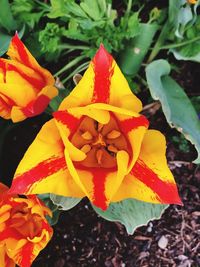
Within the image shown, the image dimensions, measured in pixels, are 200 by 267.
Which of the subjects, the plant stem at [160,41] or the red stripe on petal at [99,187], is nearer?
the red stripe on petal at [99,187]

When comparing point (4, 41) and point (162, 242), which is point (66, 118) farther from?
point (162, 242)

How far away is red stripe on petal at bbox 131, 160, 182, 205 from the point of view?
1096 millimetres

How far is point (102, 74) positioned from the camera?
108cm

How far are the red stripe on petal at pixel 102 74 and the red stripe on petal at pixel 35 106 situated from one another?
4.7 inches

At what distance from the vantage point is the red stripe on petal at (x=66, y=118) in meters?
1.07

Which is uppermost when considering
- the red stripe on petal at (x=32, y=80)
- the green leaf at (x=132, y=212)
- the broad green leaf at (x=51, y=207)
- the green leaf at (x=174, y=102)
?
the red stripe on petal at (x=32, y=80)

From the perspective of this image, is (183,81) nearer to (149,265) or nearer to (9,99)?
(149,265)

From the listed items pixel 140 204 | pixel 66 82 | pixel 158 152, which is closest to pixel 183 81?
pixel 66 82

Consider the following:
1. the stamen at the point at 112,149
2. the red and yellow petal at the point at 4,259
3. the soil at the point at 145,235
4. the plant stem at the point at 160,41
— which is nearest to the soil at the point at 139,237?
the soil at the point at 145,235

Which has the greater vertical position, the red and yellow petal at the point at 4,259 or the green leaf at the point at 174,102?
the green leaf at the point at 174,102

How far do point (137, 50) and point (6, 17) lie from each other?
307 millimetres

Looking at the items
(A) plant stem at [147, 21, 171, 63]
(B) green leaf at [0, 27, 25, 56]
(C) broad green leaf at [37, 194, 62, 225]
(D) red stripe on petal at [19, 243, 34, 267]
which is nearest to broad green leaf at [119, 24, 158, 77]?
(A) plant stem at [147, 21, 171, 63]

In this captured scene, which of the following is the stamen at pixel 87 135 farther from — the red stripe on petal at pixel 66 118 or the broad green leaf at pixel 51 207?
the broad green leaf at pixel 51 207

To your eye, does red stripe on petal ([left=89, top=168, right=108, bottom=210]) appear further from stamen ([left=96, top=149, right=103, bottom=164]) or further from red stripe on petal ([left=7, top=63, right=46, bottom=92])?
red stripe on petal ([left=7, top=63, right=46, bottom=92])
